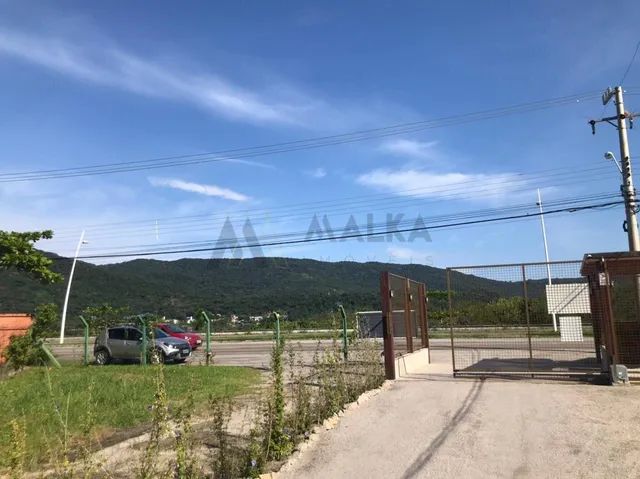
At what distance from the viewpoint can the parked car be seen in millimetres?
23234

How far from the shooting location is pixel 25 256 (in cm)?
2061

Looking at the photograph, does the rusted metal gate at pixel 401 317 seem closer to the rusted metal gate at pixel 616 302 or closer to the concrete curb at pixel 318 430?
the concrete curb at pixel 318 430

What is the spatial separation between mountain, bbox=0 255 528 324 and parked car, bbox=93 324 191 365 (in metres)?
34.7

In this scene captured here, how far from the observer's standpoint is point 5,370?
19562 mm

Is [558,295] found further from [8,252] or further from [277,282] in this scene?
[277,282]

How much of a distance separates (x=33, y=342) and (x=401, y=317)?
13.7 m

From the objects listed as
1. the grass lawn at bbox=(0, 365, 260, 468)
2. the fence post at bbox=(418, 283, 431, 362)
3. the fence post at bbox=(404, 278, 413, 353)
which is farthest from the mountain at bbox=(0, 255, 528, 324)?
the fence post at bbox=(404, 278, 413, 353)

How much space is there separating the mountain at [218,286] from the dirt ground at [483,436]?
162 ft

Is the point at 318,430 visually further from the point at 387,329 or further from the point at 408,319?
the point at 408,319

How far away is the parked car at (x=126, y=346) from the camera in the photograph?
23.2 meters

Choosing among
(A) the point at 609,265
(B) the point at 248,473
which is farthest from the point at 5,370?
(A) the point at 609,265

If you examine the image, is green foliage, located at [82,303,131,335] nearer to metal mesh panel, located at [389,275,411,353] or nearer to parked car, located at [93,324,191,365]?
parked car, located at [93,324,191,365]

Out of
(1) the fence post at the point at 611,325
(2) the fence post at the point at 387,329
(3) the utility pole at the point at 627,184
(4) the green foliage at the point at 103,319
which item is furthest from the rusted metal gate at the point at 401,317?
(4) the green foliage at the point at 103,319

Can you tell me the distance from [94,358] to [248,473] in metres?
20.6
